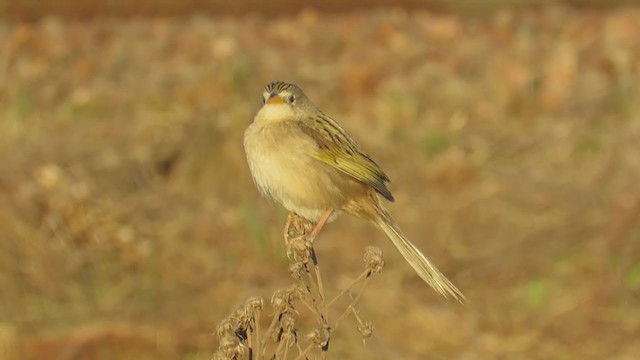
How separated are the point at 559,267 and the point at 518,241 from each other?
0.47m

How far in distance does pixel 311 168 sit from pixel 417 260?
591 mm

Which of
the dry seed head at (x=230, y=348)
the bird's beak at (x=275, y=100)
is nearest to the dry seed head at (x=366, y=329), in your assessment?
the dry seed head at (x=230, y=348)

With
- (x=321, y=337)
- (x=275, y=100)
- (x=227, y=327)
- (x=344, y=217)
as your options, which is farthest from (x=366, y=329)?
(x=344, y=217)

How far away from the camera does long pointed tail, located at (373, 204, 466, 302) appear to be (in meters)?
5.18

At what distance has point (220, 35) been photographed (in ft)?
63.1

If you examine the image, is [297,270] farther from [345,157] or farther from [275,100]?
[275,100]

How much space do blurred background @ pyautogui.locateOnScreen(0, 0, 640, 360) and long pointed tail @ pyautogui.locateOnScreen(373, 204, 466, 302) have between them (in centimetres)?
291

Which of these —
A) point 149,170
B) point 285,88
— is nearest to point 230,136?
point 149,170

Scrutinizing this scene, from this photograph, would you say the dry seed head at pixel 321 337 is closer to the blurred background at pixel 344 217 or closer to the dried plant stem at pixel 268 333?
the dried plant stem at pixel 268 333

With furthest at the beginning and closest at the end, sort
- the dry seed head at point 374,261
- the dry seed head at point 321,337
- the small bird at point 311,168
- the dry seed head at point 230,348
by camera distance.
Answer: the small bird at point 311,168
the dry seed head at point 374,261
the dry seed head at point 321,337
the dry seed head at point 230,348

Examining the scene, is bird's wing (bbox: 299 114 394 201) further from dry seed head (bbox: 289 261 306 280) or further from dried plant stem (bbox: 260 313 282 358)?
dried plant stem (bbox: 260 313 282 358)

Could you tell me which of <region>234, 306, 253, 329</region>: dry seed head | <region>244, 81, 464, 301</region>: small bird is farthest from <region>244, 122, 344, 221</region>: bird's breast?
<region>234, 306, 253, 329</region>: dry seed head

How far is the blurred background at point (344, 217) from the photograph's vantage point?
9.23 meters

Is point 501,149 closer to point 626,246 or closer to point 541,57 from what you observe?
point 626,246
